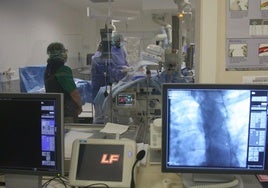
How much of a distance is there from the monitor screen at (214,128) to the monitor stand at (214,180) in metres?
0.07

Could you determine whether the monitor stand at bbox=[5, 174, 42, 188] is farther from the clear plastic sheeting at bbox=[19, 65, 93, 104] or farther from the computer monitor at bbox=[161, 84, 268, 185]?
the clear plastic sheeting at bbox=[19, 65, 93, 104]

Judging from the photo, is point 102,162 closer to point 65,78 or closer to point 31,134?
point 31,134

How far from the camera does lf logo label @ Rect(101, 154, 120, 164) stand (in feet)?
4.00

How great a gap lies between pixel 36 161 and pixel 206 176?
0.71 metres

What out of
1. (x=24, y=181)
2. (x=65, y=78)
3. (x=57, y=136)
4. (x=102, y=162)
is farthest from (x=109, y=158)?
(x=65, y=78)

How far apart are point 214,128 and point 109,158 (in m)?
0.46

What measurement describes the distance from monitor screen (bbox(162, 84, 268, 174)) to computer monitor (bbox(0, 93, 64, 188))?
423mm

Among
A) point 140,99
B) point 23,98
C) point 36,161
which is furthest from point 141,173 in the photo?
point 140,99

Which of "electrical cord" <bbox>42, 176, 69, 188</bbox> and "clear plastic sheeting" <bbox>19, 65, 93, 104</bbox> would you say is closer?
"electrical cord" <bbox>42, 176, 69, 188</bbox>

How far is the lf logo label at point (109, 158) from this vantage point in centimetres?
122

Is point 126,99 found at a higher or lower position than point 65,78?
lower

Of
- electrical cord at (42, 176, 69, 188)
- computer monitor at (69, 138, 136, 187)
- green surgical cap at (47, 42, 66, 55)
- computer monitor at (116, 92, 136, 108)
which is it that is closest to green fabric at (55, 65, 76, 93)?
green surgical cap at (47, 42, 66, 55)

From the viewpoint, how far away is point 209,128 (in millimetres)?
1135

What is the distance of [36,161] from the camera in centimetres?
114
